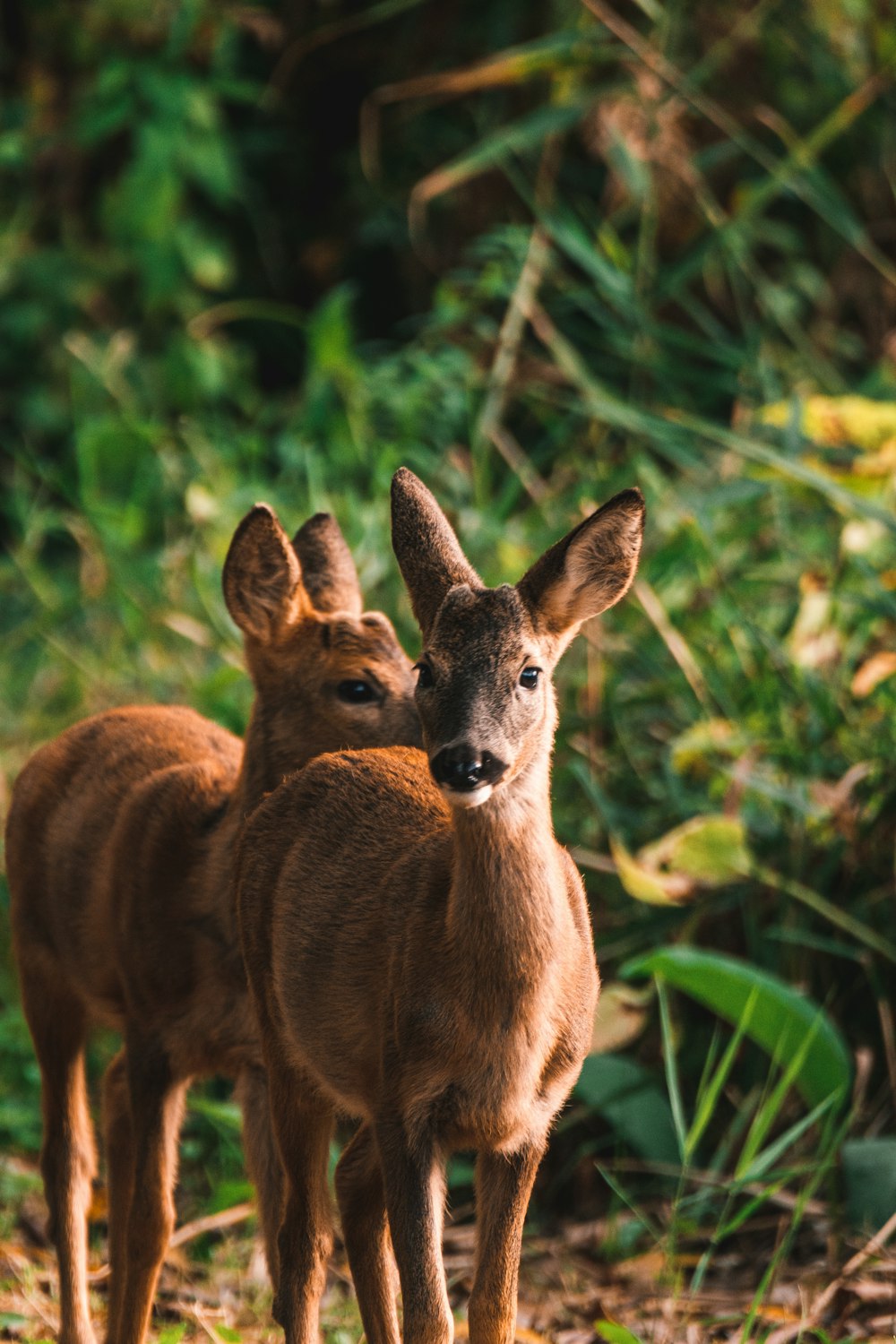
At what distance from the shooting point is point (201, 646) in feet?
21.6

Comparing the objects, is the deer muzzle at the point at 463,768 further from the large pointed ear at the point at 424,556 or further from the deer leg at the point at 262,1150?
the deer leg at the point at 262,1150

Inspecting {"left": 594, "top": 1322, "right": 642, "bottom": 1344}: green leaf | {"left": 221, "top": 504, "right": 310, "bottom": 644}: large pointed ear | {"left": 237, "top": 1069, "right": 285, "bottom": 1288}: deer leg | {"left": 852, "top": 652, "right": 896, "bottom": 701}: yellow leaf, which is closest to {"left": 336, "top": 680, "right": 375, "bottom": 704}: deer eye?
{"left": 221, "top": 504, "right": 310, "bottom": 644}: large pointed ear

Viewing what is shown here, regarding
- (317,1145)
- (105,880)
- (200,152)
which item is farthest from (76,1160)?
(200,152)

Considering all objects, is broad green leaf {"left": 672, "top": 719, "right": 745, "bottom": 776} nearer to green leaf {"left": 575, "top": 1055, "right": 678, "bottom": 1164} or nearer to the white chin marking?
green leaf {"left": 575, "top": 1055, "right": 678, "bottom": 1164}

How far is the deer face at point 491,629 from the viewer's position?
281 cm

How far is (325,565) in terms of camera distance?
455cm

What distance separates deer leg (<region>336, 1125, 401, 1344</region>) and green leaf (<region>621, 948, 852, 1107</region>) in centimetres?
113

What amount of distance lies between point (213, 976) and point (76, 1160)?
0.79 m

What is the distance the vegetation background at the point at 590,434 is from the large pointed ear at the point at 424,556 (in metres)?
1.43

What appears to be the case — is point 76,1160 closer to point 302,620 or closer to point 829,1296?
point 302,620

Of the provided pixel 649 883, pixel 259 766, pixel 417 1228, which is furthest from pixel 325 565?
pixel 417 1228

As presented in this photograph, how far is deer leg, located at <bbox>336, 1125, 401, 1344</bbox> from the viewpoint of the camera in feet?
11.1

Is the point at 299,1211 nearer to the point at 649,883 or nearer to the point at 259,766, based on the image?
the point at 259,766

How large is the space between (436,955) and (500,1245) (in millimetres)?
516
